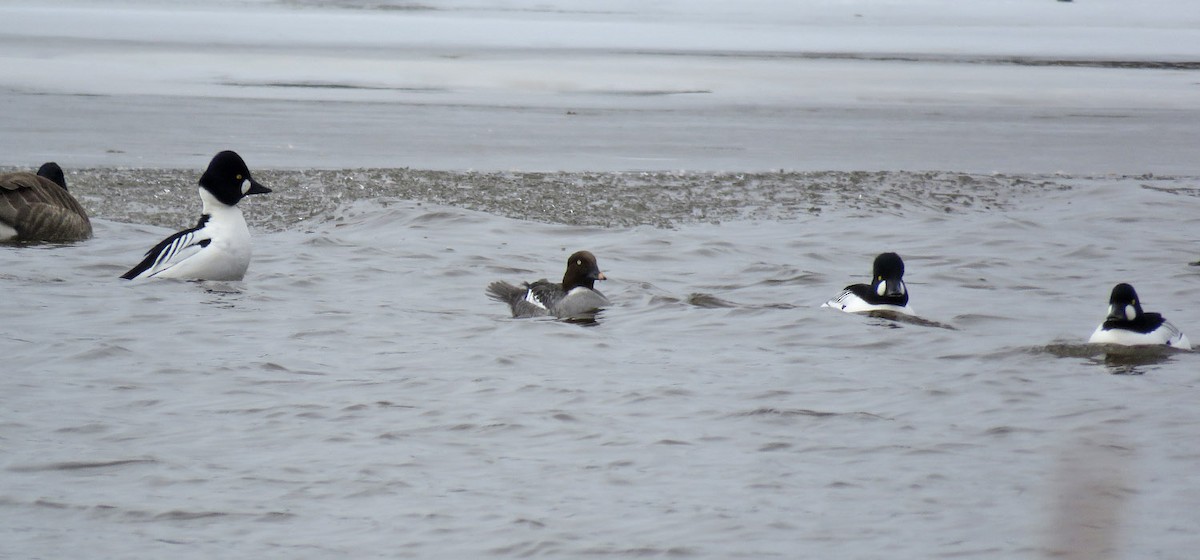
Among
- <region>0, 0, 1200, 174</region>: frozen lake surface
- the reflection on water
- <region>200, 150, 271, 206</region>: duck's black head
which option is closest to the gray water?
the reflection on water

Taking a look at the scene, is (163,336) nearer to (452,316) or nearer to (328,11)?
(452,316)

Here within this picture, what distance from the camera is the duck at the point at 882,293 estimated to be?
29.0ft

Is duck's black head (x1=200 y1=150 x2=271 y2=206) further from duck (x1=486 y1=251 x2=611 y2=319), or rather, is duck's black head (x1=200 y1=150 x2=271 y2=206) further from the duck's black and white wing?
duck (x1=486 y1=251 x2=611 y2=319)

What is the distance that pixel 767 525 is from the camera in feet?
16.6

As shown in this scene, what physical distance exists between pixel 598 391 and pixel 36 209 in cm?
529

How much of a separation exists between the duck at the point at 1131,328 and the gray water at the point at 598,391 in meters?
0.12

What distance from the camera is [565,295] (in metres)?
9.11

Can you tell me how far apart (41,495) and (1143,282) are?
758 centimetres


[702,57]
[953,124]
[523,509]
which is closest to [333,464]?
[523,509]

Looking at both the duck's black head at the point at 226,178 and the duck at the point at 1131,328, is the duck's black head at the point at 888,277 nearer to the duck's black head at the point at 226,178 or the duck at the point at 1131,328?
the duck at the point at 1131,328

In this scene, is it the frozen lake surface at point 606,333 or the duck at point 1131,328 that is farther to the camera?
the duck at point 1131,328

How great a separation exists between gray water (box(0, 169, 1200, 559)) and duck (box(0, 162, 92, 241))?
0.18 m

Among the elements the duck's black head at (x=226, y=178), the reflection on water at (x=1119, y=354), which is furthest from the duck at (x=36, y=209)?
the reflection on water at (x=1119, y=354)

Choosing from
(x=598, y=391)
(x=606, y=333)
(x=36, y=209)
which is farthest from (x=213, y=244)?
(x=598, y=391)
